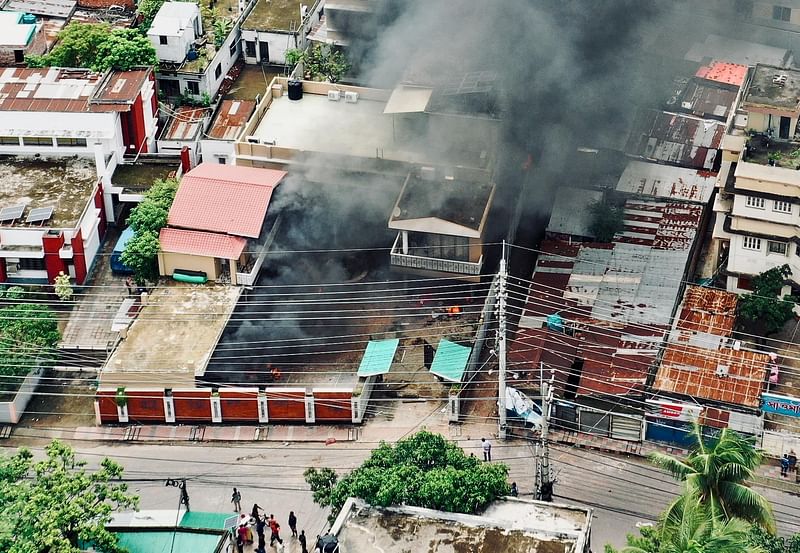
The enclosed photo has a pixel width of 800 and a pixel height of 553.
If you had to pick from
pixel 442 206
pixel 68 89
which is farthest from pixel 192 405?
pixel 68 89

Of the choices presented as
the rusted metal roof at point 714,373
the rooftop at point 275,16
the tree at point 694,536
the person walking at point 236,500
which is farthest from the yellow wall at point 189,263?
the tree at point 694,536

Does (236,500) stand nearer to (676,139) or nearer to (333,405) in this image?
(333,405)

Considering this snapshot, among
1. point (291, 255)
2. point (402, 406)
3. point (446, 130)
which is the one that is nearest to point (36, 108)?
point (291, 255)

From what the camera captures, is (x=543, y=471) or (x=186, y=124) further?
(x=186, y=124)

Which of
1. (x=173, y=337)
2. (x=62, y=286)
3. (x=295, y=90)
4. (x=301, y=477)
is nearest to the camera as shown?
(x=301, y=477)

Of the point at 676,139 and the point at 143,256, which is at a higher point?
the point at 676,139

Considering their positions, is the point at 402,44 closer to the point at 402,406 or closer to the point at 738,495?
the point at 402,406

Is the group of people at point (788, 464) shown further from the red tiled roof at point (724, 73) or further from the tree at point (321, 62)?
the tree at point (321, 62)
